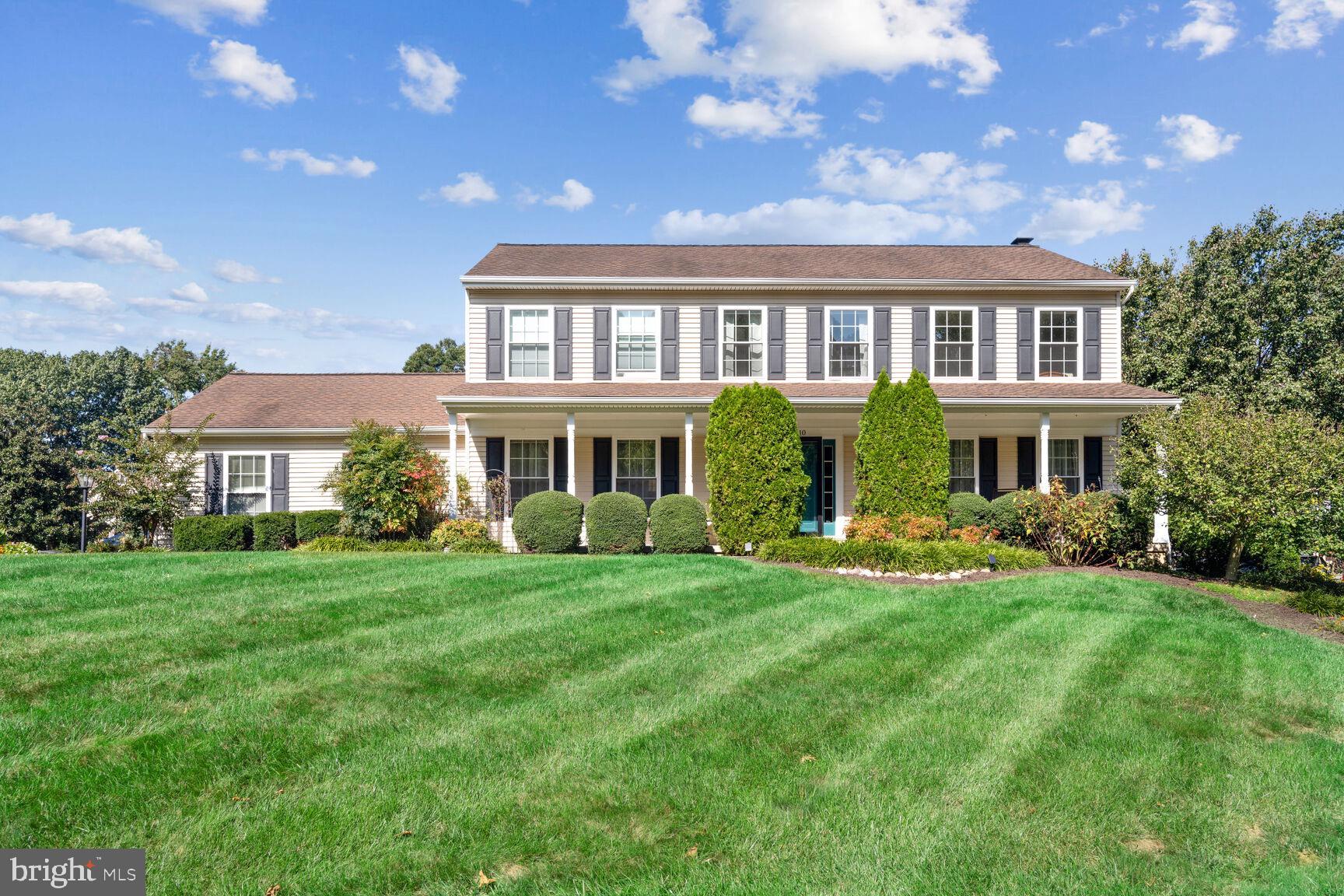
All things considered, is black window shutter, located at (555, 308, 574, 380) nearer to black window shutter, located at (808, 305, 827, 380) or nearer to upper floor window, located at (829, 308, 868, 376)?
black window shutter, located at (808, 305, 827, 380)

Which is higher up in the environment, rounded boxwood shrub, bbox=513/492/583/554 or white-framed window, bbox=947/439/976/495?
white-framed window, bbox=947/439/976/495

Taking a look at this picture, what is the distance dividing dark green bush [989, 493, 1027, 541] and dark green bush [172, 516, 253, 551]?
15721 millimetres

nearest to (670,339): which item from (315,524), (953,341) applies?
(953,341)

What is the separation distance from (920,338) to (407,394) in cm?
1291

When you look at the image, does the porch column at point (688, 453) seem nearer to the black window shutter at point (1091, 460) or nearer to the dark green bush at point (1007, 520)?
the dark green bush at point (1007, 520)

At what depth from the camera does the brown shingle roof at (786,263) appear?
17.8m

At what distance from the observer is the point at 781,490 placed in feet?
47.6

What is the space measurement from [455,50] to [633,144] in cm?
472

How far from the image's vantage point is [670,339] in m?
17.7

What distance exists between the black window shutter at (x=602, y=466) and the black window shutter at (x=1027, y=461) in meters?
9.25

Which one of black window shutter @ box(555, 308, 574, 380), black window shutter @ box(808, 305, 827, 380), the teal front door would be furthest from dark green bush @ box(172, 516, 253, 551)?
black window shutter @ box(808, 305, 827, 380)

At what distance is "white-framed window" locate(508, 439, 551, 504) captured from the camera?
18031 mm

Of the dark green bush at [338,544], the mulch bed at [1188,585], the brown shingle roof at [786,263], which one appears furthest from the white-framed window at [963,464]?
the dark green bush at [338,544]

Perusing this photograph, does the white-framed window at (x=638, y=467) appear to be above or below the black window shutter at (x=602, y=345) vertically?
below
